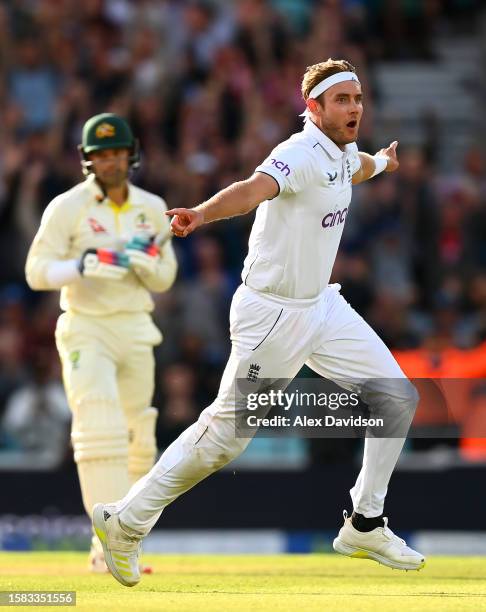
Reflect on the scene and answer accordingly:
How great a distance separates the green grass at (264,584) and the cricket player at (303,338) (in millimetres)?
287

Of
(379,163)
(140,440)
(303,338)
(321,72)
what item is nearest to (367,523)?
(303,338)

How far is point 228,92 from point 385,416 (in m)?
7.61

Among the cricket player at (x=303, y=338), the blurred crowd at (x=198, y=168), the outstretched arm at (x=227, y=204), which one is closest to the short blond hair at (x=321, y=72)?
the cricket player at (x=303, y=338)

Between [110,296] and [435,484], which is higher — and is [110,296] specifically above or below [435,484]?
above

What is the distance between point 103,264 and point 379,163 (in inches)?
63.6

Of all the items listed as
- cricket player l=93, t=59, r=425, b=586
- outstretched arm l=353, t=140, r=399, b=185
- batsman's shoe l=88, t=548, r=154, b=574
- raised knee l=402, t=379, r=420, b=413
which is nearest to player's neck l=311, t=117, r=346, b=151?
cricket player l=93, t=59, r=425, b=586

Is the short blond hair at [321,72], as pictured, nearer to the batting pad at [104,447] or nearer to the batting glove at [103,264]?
the batting glove at [103,264]

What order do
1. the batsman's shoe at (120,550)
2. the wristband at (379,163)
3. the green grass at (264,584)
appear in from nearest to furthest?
the green grass at (264,584)
the batsman's shoe at (120,550)
the wristband at (379,163)

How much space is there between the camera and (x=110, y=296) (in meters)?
9.02

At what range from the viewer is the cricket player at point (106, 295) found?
8773 millimetres

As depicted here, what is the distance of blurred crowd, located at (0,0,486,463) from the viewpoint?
1284 cm

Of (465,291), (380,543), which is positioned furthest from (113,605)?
(465,291)

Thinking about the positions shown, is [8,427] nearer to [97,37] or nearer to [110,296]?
[110,296]

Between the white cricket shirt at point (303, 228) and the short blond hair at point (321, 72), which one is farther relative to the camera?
the short blond hair at point (321, 72)
